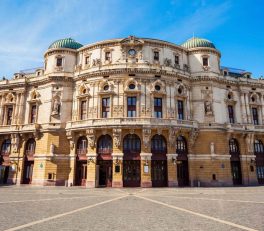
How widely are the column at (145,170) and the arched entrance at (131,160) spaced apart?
2.78ft

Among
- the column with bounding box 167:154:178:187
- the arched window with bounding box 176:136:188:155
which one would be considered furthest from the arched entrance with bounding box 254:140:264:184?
the column with bounding box 167:154:178:187

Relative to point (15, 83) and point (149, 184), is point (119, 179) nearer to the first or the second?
point (149, 184)

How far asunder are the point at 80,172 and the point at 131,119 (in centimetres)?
1233

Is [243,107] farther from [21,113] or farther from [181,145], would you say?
[21,113]

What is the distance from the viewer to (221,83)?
45.2m

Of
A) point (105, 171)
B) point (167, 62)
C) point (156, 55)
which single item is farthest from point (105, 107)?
point (167, 62)

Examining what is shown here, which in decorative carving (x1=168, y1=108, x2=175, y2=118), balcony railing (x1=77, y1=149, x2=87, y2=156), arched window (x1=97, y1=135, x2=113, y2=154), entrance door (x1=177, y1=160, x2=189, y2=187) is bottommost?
entrance door (x1=177, y1=160, x2=189, y2=187)

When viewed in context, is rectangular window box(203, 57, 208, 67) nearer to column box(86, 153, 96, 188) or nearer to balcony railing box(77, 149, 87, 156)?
column box(86, 153, 96, 188)

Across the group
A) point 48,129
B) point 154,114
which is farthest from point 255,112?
point 48,129

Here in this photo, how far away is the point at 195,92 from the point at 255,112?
1355 cm

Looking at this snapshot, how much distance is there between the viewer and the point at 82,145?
40.3m

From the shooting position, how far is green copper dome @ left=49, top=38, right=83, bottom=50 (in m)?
46.0

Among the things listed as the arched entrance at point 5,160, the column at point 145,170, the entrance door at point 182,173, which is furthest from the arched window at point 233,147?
the arched entrance at point 5,160

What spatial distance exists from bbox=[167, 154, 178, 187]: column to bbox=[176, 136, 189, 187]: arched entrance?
1633mm
